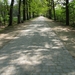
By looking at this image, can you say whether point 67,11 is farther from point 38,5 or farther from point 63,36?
point 38,5

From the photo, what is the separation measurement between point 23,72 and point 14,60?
4.94 ft

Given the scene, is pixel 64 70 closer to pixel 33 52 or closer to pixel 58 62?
pixel 58 62

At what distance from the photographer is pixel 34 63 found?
6.70 meters

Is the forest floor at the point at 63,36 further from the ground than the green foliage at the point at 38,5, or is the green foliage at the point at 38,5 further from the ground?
the green foliage at the point at 38,5

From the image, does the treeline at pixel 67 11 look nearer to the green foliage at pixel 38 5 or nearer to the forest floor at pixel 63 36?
the forest floor at pixel 63 36

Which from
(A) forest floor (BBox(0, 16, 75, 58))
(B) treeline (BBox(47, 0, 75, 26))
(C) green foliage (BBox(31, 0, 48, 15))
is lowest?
(A) forest floor (BBox(0, 16, 75, 58))

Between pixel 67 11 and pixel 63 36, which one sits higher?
pixel 67 11

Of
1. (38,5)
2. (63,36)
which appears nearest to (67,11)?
(63,36)

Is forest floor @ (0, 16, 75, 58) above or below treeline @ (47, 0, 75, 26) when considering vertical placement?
below

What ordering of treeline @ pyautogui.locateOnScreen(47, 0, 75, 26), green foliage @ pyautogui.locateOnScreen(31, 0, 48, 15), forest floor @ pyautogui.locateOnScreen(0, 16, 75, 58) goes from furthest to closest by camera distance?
green foliage @ pyautogui.locateOnScreen(31, 0, 48, 15) → treeline @ pyautogui.locateOnScreen(47, 0, 75, 26) → forest floor @ pyautogui.locateOnScreen(0, 16, 75, 58)

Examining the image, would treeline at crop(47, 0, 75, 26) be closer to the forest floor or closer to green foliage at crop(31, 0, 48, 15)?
the forest floor

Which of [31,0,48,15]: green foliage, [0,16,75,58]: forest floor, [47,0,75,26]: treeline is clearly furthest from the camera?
[31,0,48,15]: green foliage

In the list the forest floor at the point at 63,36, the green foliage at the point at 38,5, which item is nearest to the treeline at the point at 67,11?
the forest floor at the point at 63,36

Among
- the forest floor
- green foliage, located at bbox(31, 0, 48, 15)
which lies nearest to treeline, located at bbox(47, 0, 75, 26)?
the forest floor
